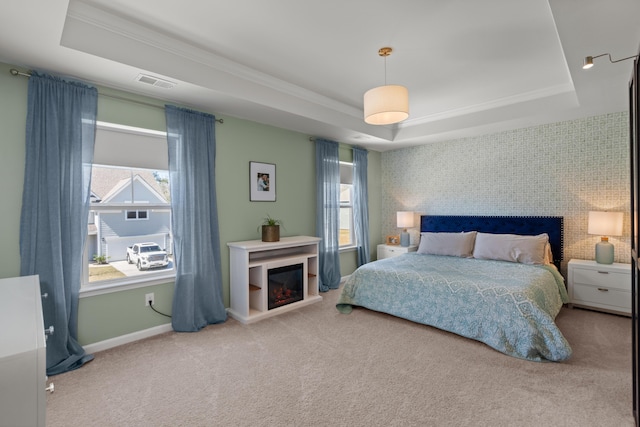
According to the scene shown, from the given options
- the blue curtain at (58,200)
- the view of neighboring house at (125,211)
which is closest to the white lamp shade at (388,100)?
the view of neighboring house at (125,211)

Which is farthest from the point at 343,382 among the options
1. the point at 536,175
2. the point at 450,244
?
the point at 536,175

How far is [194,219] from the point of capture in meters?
3.20

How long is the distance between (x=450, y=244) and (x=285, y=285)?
2285 millimetres

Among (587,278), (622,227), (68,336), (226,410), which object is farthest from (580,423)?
(68,336)

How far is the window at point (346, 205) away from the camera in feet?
17.0

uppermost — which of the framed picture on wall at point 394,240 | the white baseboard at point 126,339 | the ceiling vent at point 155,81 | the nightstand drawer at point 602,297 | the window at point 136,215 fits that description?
the ceiling vent at point 155,81

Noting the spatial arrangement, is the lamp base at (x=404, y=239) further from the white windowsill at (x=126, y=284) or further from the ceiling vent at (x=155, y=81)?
the ceiling vent at (x=155, y=81)

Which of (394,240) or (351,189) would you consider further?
(394,240)

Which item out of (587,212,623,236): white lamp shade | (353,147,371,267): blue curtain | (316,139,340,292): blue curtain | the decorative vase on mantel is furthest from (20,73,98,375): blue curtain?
(587,212,623,236): white lamp shade

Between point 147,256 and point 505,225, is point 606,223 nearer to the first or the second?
point 505,225

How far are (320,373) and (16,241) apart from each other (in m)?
2.48

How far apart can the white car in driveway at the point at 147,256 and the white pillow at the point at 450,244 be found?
332 cm

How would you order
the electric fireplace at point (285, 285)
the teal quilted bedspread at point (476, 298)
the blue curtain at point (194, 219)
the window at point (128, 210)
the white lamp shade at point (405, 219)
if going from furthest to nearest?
the white lamp shade at point (405, 219) < the electric fireplace at point (285, 285) < the blue curtain at point (194, 219) < the window at point (128, 210) < the teal quilted bedspread at point (476, 298)

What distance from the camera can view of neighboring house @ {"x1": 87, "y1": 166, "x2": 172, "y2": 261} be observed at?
2824 millimetres
